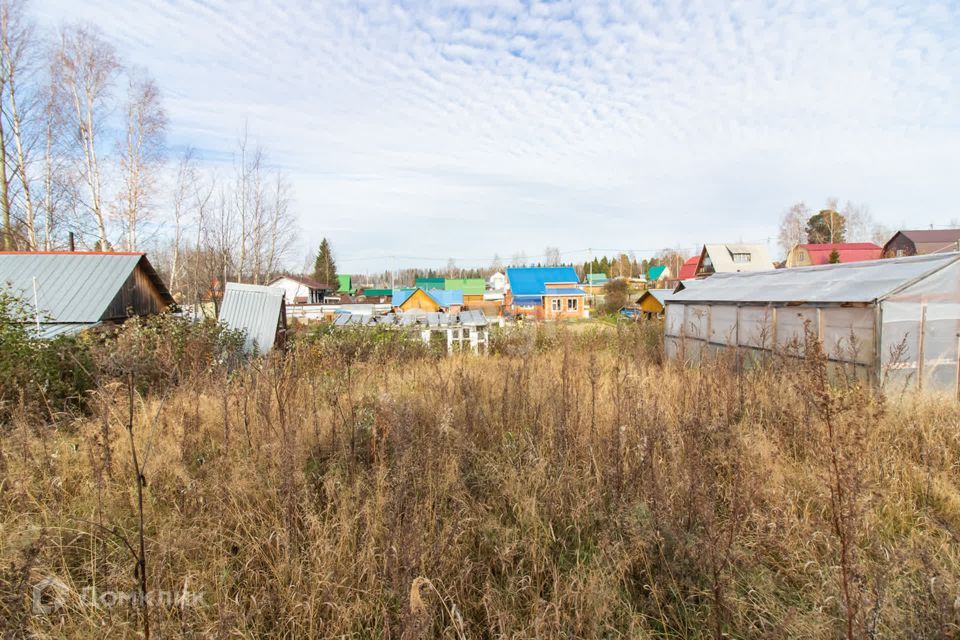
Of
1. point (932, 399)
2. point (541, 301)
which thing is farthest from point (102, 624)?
point (541, 301)

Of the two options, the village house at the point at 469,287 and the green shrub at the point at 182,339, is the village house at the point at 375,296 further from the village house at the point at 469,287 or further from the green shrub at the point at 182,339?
the green shrub at the point at 182,339

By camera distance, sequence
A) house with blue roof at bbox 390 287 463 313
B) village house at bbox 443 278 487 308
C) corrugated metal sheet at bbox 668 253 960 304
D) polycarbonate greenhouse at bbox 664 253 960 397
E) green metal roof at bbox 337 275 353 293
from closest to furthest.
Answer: polycarbonate greenhouse at bbox 664 253 960 397, corrugated metal sheet at bbox 668 253 960 304, house with blue roof at bbox 390 287 463 313, village house at bbox 443 278 487 308, green metal roof at bbox 337 275 353 293

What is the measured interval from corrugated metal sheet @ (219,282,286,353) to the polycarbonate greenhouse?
29.2 feet

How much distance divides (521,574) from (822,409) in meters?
1.82

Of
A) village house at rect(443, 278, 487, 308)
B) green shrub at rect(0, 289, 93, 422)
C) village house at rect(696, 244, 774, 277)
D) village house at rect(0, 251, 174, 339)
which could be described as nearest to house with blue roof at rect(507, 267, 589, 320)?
village house at rect(696, 244, 774, 277)

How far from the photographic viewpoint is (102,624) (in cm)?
203

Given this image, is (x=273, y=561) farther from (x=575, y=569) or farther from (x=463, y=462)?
(x=575, y=569)

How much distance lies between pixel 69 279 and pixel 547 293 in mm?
31959

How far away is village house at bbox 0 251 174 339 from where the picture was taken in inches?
371

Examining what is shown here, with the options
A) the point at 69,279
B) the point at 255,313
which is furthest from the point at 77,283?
the point at 255,313

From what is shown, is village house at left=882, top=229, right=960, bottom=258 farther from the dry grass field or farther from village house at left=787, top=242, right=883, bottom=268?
the dry grass field

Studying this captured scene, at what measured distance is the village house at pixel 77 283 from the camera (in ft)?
30.9

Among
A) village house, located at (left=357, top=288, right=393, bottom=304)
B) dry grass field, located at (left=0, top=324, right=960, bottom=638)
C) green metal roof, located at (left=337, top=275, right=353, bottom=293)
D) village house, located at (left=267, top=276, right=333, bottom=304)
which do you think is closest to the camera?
dry grass field, located at (left=0, top=324, right=960, bottom=638)

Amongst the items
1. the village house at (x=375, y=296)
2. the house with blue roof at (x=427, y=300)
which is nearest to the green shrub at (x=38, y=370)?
the house with blue roof at (x=427, y=300)
